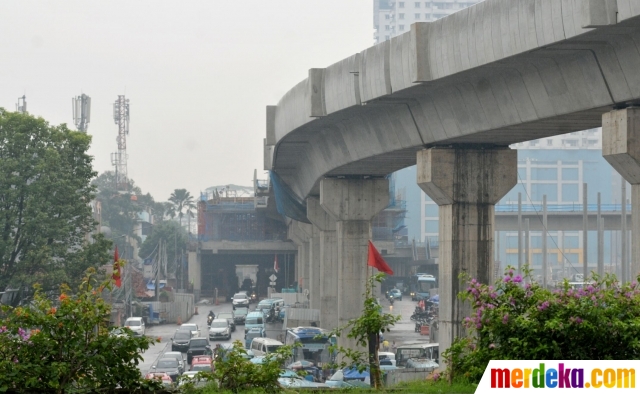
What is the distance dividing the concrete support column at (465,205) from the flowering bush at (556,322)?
15.2 m

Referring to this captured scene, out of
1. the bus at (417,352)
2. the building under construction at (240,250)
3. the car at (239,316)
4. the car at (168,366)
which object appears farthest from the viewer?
the building under construction at (240,250)

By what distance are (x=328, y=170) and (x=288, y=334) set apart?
11.9m

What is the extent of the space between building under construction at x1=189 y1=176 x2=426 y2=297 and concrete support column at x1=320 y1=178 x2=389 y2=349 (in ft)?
253

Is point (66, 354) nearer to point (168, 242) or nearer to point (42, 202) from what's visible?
point (42, 202)

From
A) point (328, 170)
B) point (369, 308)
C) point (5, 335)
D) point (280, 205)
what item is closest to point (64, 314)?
point (5, 335)

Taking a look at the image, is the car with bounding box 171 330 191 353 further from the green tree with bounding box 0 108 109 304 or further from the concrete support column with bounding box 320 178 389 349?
the concrete support column with bounding box 320 178 389 349

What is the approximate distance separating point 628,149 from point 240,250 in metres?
102

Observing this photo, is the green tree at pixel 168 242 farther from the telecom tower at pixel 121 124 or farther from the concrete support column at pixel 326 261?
the concrete support column at pixel 326 261

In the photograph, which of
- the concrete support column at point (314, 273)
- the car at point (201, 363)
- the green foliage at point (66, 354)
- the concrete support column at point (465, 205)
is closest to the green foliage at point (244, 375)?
the green foliage at point (66, 354)

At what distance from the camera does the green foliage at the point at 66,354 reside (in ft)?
38.0

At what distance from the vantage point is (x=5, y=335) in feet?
39.5

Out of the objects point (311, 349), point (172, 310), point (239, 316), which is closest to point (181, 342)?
point (311, 349)

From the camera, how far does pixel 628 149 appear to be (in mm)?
19641

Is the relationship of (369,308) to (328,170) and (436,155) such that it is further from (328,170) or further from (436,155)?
(328,170)
